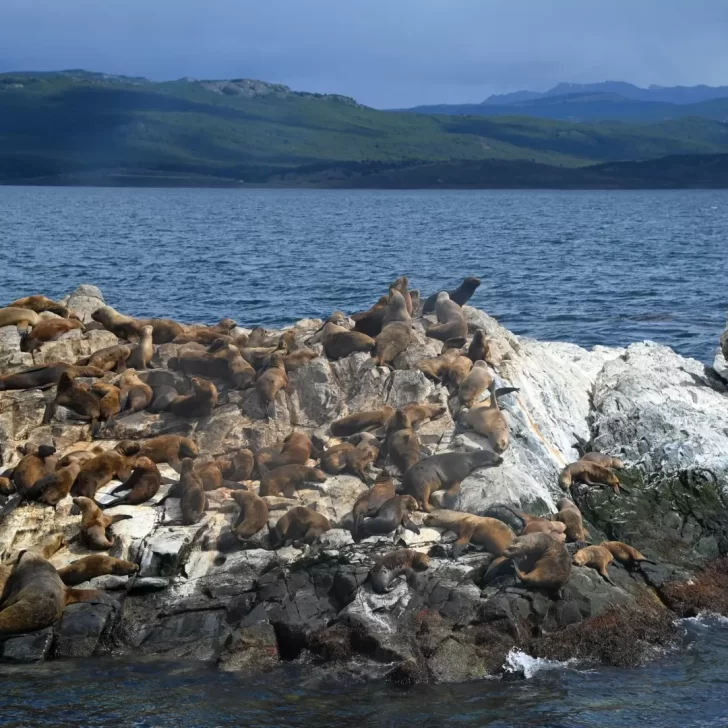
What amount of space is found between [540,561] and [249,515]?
351cm

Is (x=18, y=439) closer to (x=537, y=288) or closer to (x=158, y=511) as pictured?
(x=158, y=511)

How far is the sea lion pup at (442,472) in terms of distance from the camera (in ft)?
44.9

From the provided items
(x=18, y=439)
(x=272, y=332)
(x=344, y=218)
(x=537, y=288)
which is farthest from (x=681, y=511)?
(x=344, y=218)

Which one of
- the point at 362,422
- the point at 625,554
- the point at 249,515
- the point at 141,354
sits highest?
the point at 141,354

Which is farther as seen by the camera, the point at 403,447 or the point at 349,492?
the point at 403,447

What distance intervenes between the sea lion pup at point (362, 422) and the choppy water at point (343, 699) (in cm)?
459

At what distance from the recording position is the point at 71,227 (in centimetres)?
8850

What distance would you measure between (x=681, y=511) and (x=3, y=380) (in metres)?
10.2

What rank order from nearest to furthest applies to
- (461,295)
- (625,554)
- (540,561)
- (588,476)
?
1. (540,561)
2. (625,554)
3. (588,476)
4. (461,295)

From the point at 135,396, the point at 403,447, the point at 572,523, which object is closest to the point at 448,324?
the point at 403,447

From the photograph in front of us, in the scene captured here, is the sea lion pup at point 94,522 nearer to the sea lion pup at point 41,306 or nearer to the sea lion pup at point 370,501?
the sea lion pup at point 370,501

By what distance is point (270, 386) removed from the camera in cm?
1564

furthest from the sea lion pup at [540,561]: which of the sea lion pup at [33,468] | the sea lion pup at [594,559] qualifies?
the sea lion pup at [33,468]

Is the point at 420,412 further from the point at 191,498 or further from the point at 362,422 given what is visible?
the point at 191,498
